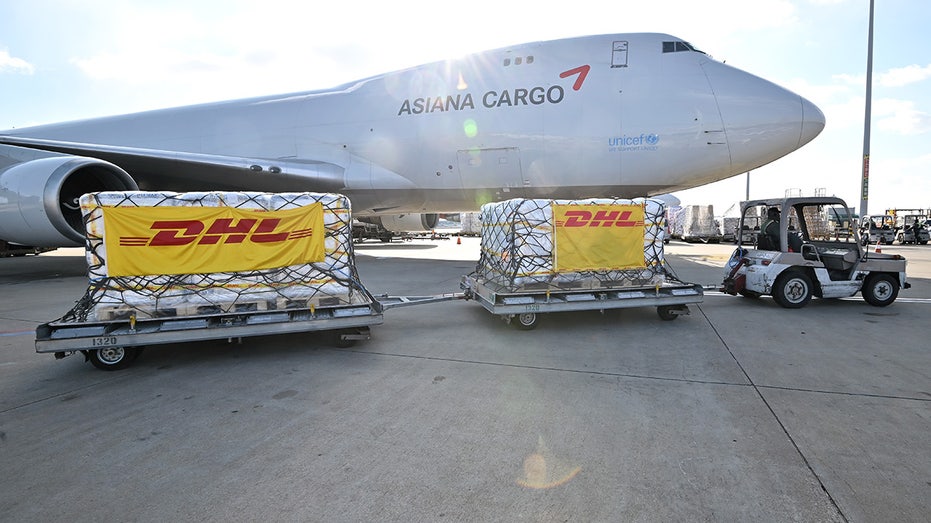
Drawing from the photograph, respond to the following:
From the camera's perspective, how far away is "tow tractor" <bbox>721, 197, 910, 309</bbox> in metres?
6.90

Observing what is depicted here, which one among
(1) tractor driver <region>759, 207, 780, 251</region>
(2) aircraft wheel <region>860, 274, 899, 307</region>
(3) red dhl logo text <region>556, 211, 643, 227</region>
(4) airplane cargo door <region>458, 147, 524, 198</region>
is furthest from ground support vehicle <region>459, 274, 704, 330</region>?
(4) airplane cargo door <region>458, 147, 524, 198</region>

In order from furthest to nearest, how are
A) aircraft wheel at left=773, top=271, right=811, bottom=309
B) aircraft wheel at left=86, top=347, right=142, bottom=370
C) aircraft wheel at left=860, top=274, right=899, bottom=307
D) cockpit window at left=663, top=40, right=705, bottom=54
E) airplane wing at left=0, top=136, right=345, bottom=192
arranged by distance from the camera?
airplane wing at left=0, top=136, right=345, bottom=192
cockpit window at left=663, top=40, right=705, bottom=54
aircraft wheel at left=860, top=274, right=899, bottom=307
aircraft wheel at left=773, top=271, right=811, bottom=309
aircraft wheel at left=86, top=347, right=142, bottom=370

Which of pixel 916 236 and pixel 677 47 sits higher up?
pixel 677 47

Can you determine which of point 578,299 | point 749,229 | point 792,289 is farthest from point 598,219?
point 749,229

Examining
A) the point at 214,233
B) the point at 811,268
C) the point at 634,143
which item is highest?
the point at 634,143

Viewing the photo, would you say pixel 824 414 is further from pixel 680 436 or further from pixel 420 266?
pixel 420 266

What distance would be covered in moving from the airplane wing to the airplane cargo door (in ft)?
11.1

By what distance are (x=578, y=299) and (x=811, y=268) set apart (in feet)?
13.8

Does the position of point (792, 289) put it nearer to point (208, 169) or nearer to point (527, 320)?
point (527, 320)

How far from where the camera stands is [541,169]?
10.4 meters

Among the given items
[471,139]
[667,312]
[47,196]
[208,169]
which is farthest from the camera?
[208,169]

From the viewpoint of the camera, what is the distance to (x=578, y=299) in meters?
5.58

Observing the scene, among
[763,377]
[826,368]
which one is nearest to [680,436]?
[763,377]

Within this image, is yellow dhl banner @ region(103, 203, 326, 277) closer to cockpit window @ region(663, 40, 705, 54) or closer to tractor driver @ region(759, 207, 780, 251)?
tractor driver @ region(759, 207, 780, 251)
